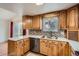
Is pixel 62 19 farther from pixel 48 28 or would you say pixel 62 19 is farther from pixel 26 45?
pixel 26 45

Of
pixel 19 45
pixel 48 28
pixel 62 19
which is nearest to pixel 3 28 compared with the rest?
pixel 19 45

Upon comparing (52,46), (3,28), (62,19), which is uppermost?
(62,19)

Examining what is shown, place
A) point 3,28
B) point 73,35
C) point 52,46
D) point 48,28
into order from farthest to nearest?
point 52,46 < point 73,35 < point 48,28 < point 3,28

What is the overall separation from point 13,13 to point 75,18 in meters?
1.27

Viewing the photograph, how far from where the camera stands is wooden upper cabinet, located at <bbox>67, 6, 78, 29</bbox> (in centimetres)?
175

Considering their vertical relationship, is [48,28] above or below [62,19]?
below

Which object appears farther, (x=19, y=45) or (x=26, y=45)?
(x=26, y=45)

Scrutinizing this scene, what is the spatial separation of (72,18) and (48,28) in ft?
1.96

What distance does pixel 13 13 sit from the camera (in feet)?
4.92

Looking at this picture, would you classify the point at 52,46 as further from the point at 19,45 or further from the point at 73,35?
the point at 19,45

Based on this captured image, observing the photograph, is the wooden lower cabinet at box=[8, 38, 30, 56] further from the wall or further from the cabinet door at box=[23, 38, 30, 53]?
the wall

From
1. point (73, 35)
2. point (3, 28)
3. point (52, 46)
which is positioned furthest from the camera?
point (52, 46)

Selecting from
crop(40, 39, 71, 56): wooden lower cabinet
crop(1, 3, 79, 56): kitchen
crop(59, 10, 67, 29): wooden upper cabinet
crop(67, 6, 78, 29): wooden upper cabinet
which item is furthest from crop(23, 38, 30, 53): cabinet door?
crop(67, 6, 78, 29): wooden upper cabinet

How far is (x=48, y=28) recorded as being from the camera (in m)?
1.80
